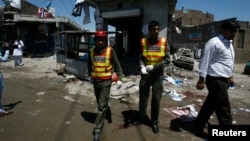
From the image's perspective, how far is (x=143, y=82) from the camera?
4.59 meters

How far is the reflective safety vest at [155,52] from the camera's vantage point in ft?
14.4

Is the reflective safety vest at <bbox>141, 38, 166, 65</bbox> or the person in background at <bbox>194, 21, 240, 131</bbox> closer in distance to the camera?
the person in background at <bbox>194, 21, 240, 131</bbox>

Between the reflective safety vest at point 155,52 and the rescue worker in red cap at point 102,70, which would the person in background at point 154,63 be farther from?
the rescue worker in red cap at point 102,70

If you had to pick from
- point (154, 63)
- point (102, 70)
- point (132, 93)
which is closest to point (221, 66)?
point (154, 63)

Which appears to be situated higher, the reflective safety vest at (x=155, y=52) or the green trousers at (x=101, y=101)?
the reflective safety vest at (x=155, y=52)

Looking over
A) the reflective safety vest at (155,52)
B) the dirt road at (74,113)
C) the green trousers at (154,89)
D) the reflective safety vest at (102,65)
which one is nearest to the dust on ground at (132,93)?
the dirt road at (74,113)

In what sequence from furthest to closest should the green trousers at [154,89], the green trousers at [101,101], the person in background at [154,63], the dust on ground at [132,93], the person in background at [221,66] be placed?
the dust on ground at [132,93], the green trousers at [154,89], the person in background at [154,63], the green trousers at [101,101], the person in background at [221,66]

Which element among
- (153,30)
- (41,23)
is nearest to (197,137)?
(153,30)

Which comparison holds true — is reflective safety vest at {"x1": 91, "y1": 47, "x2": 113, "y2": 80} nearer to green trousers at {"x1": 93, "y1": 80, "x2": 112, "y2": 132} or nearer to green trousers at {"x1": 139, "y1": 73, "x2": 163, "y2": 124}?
green trousers at {"x1": 93, "y1": 80, "x2": 112, "y2": 132}

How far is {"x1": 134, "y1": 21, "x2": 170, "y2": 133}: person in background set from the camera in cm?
435

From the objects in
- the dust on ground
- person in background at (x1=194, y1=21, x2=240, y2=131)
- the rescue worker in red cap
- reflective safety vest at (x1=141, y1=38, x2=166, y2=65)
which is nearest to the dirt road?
the dust on ground

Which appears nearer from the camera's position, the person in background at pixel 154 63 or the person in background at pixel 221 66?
the person in background at pixel 221 66

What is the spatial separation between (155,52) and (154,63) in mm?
210

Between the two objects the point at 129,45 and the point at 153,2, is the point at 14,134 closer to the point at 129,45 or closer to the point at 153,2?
the point at 153,2
